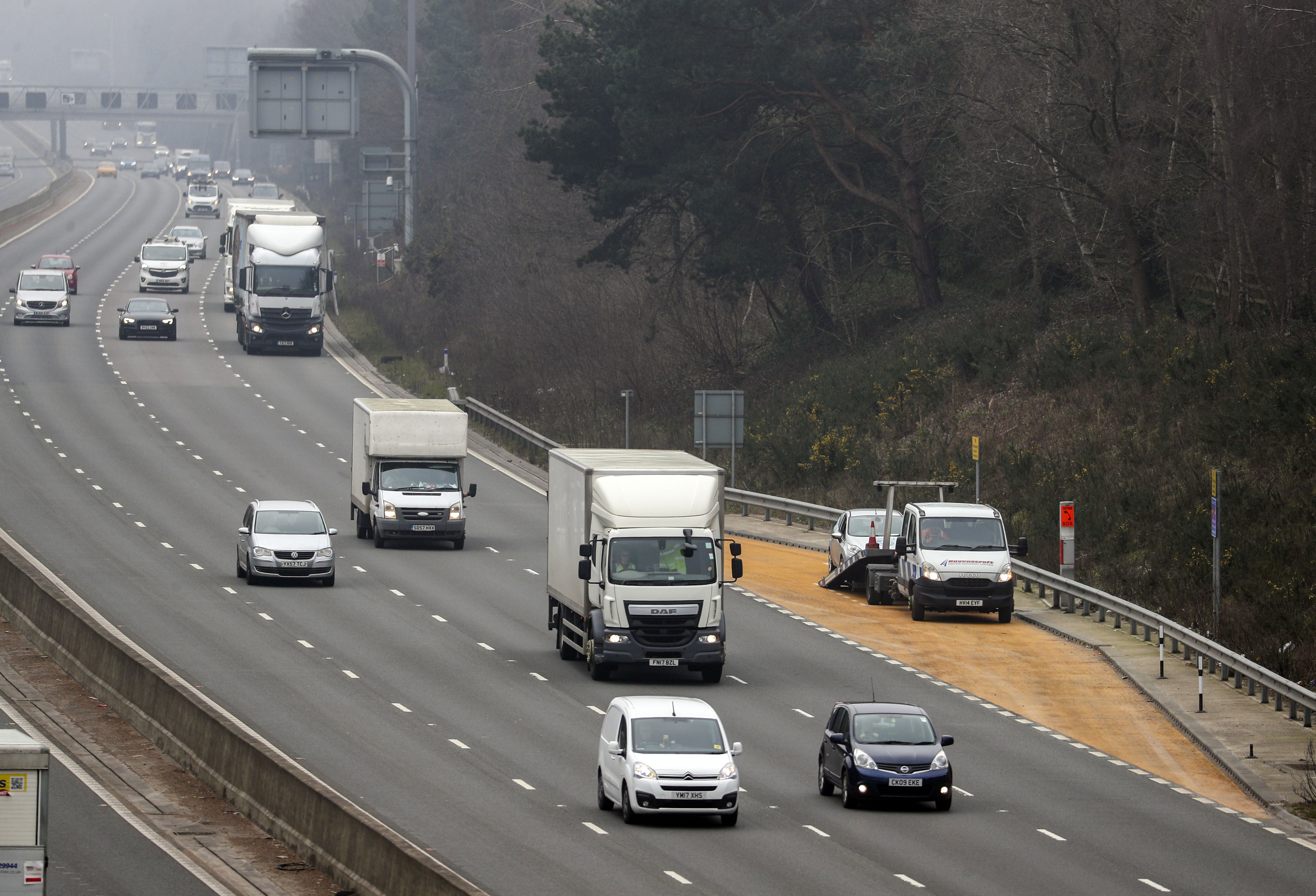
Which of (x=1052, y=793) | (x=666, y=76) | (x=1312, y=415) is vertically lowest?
(x=1052, y=793)

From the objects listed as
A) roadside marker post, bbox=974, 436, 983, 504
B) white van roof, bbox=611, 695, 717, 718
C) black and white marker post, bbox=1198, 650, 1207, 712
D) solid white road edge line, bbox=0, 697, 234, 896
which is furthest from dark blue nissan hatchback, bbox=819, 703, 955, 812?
roadside marker post, bbox=974, 436, 983, 504

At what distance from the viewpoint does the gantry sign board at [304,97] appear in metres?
70.7

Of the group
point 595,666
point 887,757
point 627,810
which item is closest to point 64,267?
point 595,666

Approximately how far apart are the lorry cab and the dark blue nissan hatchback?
1248 cm

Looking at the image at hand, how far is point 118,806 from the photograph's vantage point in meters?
20.6

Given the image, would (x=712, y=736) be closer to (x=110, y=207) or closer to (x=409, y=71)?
(x=409, y=71)

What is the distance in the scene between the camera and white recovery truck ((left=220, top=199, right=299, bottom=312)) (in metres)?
72.2

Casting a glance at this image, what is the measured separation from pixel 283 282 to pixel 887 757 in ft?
159

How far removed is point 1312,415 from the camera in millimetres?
40219

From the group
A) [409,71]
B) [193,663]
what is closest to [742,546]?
[193,663]

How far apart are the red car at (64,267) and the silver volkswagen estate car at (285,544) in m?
50.8

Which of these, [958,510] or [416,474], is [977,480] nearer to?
[958,510]

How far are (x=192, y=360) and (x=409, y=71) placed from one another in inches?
691

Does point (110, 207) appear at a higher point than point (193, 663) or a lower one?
higher
